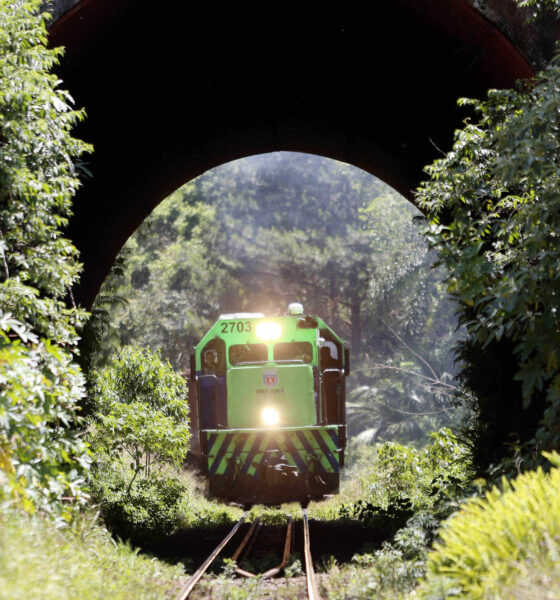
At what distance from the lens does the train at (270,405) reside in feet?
44.9

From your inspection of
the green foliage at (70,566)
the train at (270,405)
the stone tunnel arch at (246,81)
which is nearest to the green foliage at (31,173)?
the stone tunnel arch at (246,81)

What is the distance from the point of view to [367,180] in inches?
2260

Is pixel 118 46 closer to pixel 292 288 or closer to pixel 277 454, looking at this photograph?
pixel 277 454

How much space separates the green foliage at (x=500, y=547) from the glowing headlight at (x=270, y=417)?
9092 mm

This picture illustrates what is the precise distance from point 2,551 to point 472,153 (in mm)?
6209

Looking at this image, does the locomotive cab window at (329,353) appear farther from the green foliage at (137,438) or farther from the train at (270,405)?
the green foliage at (137,438)

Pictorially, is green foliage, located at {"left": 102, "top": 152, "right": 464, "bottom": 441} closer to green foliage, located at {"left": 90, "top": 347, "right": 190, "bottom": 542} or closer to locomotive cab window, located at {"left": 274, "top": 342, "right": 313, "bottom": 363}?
green foliage, located at {"left": 90, "top": 347, "right": 190, "bottom": 542}

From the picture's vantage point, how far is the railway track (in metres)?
8.24

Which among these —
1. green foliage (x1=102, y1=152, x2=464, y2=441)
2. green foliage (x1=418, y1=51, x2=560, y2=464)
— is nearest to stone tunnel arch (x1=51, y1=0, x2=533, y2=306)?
green foliage (x1=418, y1=51, x2=560, y2=464)

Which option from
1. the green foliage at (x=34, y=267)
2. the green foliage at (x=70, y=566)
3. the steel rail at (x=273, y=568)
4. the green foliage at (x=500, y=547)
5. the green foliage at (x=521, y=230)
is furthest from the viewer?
the steel rail at (x=273, y=568)

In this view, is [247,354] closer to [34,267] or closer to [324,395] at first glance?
[324,395]

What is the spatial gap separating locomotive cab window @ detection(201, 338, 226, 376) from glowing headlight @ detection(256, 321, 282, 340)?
69 cm

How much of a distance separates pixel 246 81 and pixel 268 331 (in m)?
4.50

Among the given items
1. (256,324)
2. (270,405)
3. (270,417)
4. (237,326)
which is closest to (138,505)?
(270,417)
